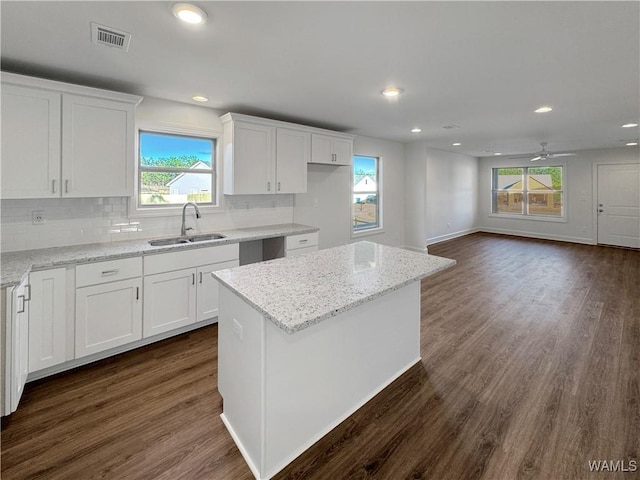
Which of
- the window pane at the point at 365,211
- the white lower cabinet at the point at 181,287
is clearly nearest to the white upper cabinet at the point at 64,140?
the white lower cabinet at the point at 181,287

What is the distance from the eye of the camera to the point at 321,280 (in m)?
1.95

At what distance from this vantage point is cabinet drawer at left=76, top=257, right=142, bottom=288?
2.53 m

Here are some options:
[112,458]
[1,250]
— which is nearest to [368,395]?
[112,458]

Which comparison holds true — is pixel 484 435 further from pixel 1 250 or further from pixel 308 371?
pixel 1 250

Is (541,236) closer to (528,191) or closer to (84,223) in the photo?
(528,191)

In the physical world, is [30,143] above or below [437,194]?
below

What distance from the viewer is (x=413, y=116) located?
425 centimetres

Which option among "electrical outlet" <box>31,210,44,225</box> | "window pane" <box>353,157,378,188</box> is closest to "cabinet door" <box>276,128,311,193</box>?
"window pane" <box>353,157,378,188</box>

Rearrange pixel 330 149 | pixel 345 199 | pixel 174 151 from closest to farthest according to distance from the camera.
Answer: pixel 174 151
pixel 330 149
pixel 345 199

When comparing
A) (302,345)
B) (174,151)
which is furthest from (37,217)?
(302,345)

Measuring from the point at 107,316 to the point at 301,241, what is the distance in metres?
2.21

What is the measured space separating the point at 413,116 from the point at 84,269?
13.3ft

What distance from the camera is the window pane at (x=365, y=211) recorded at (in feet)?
19.9

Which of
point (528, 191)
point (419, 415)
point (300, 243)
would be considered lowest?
point (419, 415)
